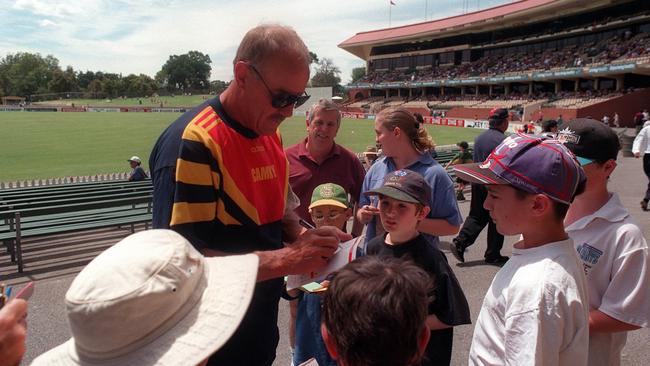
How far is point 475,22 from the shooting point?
220 feet

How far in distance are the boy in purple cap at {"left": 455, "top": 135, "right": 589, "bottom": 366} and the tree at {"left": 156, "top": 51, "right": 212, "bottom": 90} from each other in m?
141

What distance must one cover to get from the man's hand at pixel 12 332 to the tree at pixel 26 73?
5583 inches

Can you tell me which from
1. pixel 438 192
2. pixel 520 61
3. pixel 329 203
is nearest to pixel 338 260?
pixel 329 203

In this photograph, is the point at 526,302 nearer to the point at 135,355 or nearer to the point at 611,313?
the point at 611,313

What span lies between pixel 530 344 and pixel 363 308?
0.73m

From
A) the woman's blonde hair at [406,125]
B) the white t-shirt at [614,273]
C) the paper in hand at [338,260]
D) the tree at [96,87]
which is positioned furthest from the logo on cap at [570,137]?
the tree at [96,87]

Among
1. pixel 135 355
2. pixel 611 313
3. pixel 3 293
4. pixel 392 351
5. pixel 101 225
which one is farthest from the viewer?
pixel 101 225

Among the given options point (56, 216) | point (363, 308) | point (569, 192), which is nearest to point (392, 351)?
point (363, 308)

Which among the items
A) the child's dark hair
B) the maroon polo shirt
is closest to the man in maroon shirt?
the maroon polo shirt

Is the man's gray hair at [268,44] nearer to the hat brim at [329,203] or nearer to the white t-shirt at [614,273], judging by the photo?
the hat brim at [329,203]

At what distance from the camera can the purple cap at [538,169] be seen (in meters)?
1.89

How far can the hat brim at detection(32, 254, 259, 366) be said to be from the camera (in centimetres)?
115

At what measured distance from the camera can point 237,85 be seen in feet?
7.07

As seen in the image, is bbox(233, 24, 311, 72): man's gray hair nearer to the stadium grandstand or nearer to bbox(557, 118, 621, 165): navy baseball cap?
bbox(557, 118, 621, 165): navy baseball cap
